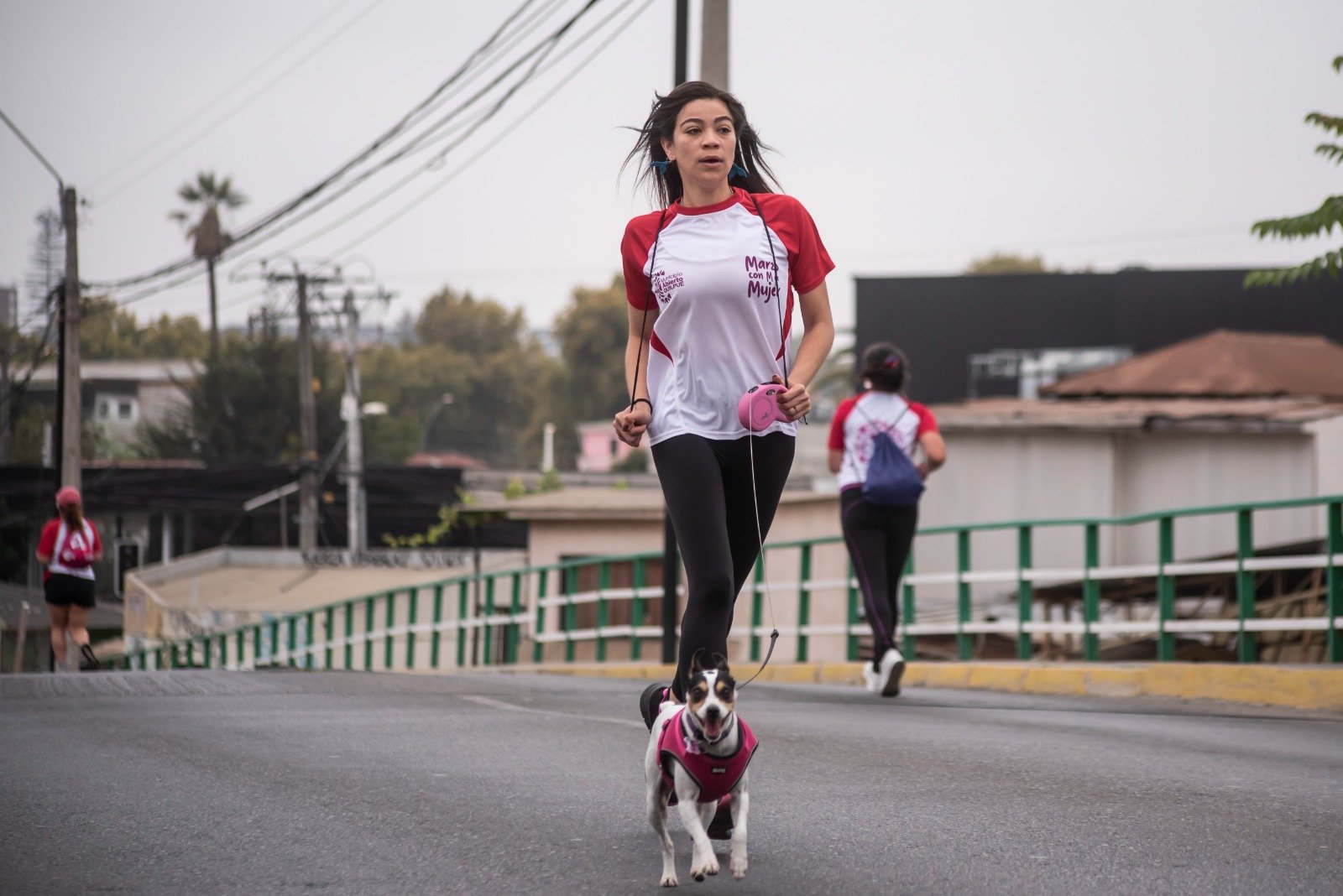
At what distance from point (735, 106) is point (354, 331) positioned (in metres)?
37.8

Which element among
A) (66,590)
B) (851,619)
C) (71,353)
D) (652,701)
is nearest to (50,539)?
(66,590)

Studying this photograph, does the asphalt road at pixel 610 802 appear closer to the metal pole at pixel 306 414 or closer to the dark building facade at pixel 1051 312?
the metal pole at pixel 306 414

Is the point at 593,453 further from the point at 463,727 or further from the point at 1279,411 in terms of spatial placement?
the point at 463,727

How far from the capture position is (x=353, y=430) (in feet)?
135

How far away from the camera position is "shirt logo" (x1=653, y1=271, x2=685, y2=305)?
4.33m

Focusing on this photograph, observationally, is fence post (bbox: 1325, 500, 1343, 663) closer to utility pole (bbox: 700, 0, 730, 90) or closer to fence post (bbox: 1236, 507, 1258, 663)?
fence post (bbox: 1236, 507, 1258, 663)

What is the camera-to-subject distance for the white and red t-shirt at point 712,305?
14.1 feet

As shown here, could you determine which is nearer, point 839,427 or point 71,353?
point 839,427

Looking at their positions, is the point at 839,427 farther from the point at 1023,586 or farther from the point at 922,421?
the point at 1023,586

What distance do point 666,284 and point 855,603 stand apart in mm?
8661

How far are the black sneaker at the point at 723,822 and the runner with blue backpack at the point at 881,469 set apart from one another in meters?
4.53

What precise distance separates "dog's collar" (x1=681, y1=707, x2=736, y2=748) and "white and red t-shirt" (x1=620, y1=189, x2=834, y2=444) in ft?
3.26

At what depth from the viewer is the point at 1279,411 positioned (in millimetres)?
20531

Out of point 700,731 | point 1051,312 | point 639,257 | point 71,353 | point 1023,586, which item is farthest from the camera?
point 1051,312
